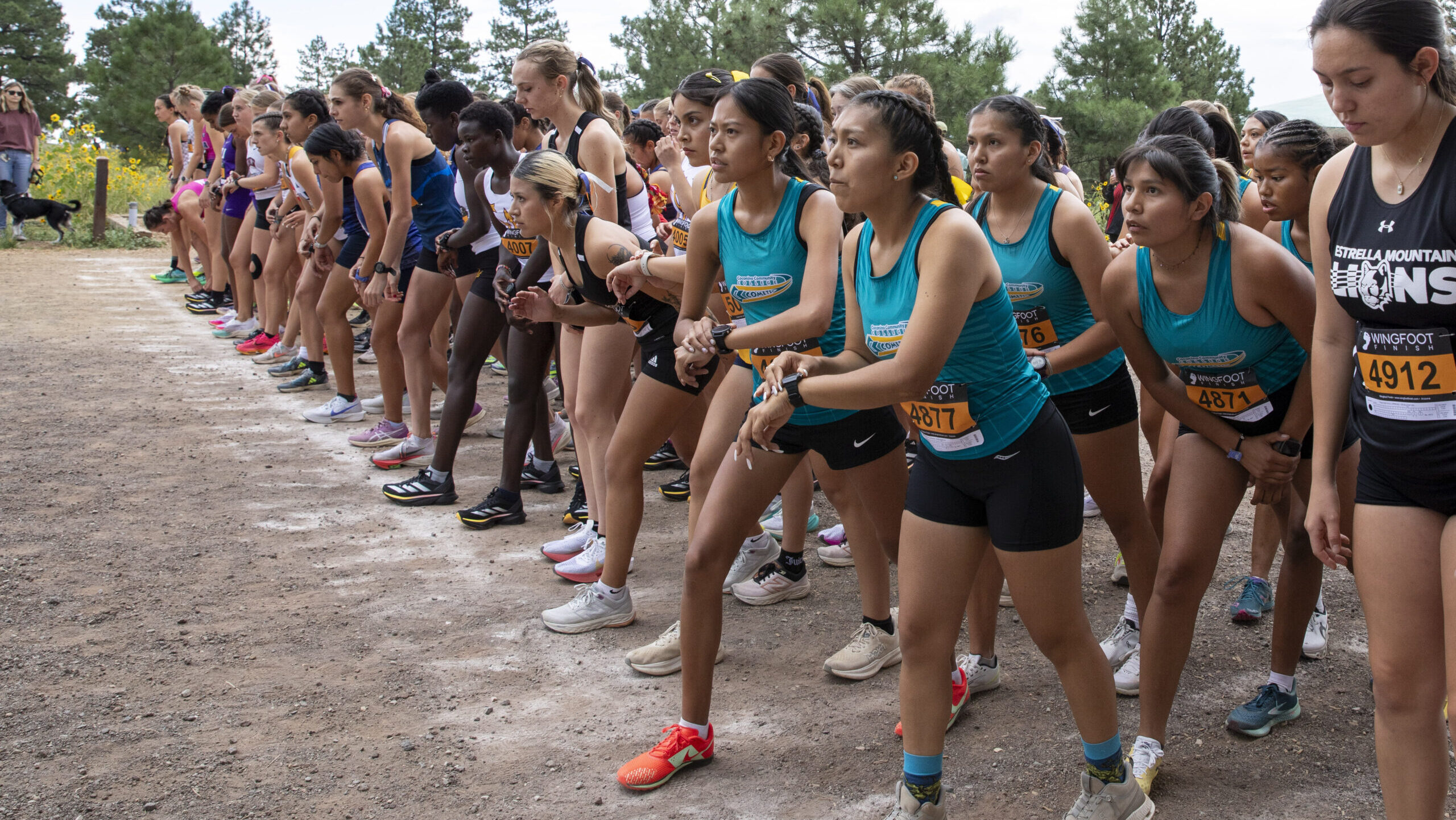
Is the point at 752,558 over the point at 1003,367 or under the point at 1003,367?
under

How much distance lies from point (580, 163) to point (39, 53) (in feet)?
182

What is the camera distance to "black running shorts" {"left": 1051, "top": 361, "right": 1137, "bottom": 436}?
11.8 feet

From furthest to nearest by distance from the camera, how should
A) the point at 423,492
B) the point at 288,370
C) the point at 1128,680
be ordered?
1. the point at 288,370
2. the point at 423,492
3. the point at 1128,680

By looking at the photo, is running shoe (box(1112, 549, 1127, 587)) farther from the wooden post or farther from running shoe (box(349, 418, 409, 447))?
the wooden post

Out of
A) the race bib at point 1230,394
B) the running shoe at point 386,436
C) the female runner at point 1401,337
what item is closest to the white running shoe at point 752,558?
the race bib at point 1230,394

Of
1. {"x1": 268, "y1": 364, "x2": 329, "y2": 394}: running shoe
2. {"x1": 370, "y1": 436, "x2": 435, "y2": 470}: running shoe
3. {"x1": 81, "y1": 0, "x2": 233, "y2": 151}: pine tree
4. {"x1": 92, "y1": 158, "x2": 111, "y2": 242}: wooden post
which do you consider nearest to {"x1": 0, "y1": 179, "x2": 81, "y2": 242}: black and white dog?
{"x1": 92, "y1": 158, "x2": 111, "y2": 242}: wooden post

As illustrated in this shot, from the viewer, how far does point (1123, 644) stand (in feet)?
13.0

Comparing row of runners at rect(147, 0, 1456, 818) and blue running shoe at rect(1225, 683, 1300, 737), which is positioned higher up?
row of runners at rect(147, 0, 1456, 818)

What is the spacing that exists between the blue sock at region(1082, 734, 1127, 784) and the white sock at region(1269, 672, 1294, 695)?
99 centimetres

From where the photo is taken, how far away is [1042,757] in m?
3.31

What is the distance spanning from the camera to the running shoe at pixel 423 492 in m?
6.16

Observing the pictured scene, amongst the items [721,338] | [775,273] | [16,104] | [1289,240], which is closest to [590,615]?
[721,338]

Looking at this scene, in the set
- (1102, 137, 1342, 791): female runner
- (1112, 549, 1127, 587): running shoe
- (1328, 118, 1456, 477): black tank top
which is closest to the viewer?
(1328, 118, 1456, 477): black tank top

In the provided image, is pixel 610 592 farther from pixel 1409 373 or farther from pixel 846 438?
pixel 1409 373
